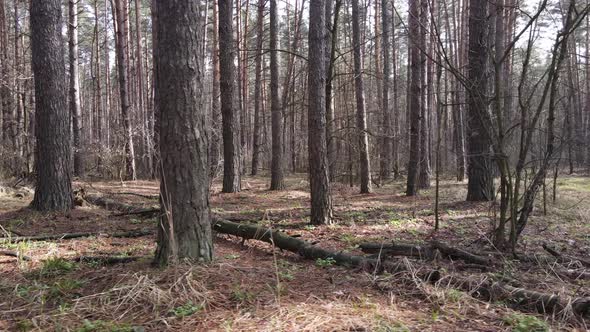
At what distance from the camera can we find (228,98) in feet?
40.6

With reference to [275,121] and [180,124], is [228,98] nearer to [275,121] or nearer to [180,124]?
[275,121]

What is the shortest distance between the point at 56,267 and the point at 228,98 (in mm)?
8682

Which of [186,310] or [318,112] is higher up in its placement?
[318,112]

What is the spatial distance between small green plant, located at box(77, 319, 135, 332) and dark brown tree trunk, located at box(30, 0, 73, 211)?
19.1 feet

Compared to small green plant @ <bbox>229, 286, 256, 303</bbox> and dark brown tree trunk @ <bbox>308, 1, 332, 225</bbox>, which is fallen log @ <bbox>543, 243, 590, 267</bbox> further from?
dark brown tree trunk @ <bbox>308, 1, 332, 225</bbox>

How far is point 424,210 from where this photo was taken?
30.0 ft

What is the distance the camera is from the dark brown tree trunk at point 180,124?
3758 mm

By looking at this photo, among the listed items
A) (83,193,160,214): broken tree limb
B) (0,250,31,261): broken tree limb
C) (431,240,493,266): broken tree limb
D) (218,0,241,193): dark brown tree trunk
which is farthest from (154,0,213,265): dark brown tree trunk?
(218,0,241,193): dark brown tree trunk

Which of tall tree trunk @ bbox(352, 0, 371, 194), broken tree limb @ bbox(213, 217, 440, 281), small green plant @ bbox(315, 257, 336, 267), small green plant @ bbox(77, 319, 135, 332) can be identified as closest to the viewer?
small green plant @ bbox(77, 319, 135, 332)

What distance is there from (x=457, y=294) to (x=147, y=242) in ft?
13.1

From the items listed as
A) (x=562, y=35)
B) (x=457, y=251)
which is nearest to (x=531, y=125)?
(x=562, y=35)

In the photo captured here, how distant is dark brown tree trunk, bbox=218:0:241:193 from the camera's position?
12.0 metres

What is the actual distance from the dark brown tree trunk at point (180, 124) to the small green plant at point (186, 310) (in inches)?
28.5

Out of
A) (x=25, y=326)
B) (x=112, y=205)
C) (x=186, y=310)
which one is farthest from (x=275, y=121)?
(x=25, y=326)
